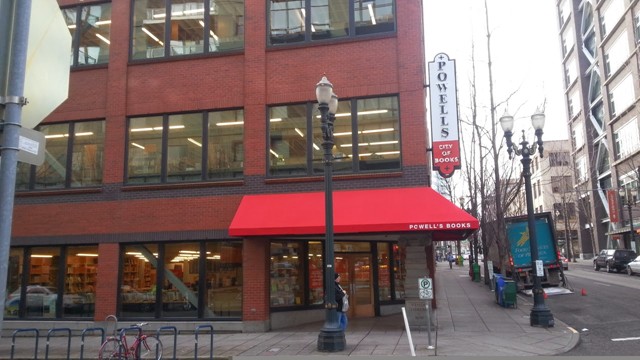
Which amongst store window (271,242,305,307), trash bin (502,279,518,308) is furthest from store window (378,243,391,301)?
trash bin (502,279,518,308)

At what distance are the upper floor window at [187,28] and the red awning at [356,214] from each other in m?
5.48

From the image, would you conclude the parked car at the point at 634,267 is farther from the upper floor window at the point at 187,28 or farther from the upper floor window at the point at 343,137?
the upper floor window at the point at 187,28

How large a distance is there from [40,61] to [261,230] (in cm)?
1001

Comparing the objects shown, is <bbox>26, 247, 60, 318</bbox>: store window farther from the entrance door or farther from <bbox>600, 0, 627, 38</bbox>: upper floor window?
<bbox>600, 0, 627, 38</bbox>: upper floor window

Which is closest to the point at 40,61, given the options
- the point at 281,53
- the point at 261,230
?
the point at 261,230

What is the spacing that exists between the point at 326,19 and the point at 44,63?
42.4 ft

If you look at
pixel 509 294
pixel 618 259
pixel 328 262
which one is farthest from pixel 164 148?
pixel 618 259

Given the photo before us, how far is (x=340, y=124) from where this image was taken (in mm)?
16234

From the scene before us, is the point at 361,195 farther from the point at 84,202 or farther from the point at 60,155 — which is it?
the point at 60,155

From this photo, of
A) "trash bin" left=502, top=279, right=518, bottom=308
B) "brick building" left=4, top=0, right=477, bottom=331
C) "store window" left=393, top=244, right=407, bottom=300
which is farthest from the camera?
"trash bin" left=502, top=279, right=518, bottom=308

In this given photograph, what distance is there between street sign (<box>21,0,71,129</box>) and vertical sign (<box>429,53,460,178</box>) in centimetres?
1176

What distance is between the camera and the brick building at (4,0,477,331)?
51.4 ft

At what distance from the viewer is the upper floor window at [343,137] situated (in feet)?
51.8

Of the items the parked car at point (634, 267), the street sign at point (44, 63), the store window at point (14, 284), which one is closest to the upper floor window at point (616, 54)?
the parked car at point (634, 267)
